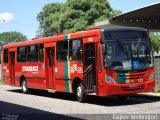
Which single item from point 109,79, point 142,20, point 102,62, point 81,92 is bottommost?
point 81,92

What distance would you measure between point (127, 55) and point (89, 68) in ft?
5.49

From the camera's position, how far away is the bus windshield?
1570 cm

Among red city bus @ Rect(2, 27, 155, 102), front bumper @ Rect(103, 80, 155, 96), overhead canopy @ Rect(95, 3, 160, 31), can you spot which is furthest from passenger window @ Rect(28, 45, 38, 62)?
front bumper @ Rect(103, 80, 155, 96)

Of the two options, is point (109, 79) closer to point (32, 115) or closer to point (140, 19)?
point (32, 115)

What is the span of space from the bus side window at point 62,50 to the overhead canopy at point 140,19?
4722 mm

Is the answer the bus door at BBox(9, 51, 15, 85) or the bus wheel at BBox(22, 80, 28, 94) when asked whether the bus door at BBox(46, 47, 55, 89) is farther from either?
the bus door at BBox(9, 51, 15, 85)

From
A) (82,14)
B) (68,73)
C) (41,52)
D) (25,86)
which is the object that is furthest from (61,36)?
(82,14)

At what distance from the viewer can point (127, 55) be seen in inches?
628

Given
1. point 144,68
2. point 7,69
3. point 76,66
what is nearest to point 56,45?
point 76,66

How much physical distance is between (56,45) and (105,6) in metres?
→ 34.7

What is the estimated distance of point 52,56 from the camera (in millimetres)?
20422

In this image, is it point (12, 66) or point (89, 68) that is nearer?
point (89, 68)

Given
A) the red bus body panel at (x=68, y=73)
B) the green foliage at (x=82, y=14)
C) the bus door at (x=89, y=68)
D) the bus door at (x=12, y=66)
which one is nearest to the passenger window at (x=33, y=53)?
the red bus body panel at (x=68, y=73)

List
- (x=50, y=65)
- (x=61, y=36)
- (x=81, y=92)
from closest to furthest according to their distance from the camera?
(x=81, y=92)
(x=61, y=36)
(x=50, y=65)
